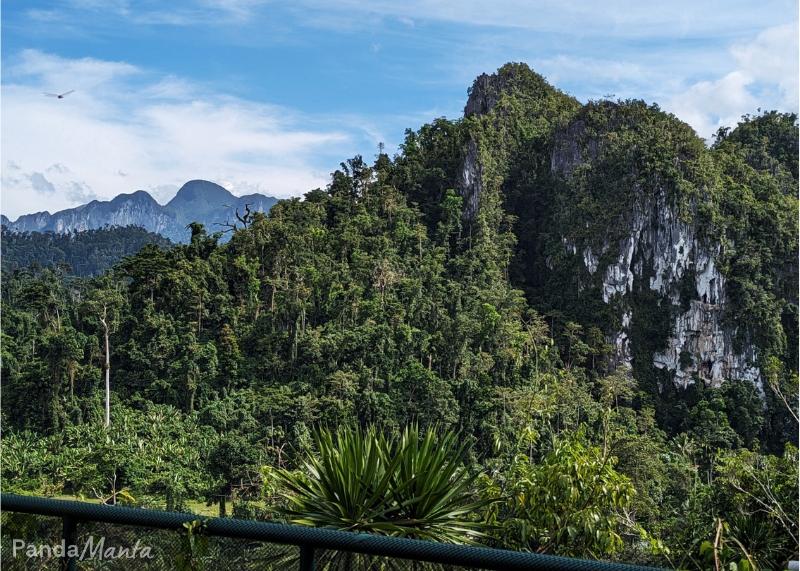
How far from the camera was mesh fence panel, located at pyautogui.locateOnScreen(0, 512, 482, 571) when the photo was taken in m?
1.32

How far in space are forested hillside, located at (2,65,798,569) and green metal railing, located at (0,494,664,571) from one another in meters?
13.2

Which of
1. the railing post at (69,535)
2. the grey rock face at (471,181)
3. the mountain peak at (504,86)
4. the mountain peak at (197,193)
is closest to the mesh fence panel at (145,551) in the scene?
the railing post at (69,535)

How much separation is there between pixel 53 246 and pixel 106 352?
46726 millimetres

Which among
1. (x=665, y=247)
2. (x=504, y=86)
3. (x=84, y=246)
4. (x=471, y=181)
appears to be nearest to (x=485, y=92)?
(x=504, y=86)

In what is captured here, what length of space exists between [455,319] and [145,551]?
95.1ft

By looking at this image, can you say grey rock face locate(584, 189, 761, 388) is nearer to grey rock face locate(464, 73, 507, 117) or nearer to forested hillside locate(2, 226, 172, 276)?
grey rock face locate(464, 73, 507, 117)

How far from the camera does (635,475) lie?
19.1 metres

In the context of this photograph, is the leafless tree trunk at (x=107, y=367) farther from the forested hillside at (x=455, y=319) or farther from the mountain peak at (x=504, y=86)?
the mountain peak at (x=504, y=86)

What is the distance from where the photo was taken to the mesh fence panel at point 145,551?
4.32ft

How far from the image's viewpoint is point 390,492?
3.04 meters

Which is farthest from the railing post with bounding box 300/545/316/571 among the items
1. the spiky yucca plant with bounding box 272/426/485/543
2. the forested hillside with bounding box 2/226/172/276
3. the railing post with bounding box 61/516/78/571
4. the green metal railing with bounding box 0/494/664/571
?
the forested hillside with bounding box 2/226/172/276

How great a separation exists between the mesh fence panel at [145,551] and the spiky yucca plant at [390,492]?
4.75 feet

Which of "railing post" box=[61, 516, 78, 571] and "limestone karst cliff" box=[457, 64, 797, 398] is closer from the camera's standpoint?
"railing post" box=[61, 516, 78, 571]

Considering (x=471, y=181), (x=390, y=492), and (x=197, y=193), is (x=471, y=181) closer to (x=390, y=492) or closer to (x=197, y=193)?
(x=390, y=492)
